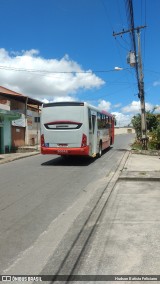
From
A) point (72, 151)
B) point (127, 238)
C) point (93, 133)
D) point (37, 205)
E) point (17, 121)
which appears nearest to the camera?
point (127, 238)

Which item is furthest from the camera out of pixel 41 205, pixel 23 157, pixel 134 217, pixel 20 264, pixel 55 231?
pixel 23 157

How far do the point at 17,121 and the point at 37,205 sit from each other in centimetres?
2335

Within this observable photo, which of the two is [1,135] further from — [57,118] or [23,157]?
[57,118]

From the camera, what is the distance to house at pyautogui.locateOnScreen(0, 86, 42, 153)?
27.3m

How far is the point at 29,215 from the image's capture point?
7.29 m

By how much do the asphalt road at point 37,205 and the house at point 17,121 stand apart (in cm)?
1334

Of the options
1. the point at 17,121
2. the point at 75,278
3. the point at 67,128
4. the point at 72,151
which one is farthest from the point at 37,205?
the point at 17,121

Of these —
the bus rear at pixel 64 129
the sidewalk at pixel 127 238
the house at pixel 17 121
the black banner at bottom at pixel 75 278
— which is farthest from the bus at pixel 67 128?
the black banner at bottom at pixel 75 278

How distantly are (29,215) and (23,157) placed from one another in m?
14.5

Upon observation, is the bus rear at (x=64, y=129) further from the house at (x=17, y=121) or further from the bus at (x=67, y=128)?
the house at (x=17, y=121)

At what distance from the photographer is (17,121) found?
30.8 m

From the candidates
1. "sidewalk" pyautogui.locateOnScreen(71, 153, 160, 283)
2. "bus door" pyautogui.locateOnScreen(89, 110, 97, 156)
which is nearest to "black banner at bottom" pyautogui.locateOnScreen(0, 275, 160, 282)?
"sidewalk" pyautogui.locateOnScreen(71, 153, 160, 283)

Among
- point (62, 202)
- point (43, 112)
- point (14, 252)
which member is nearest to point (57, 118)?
point (43, 112)

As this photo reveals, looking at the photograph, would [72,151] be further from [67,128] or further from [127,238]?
[127,238]
